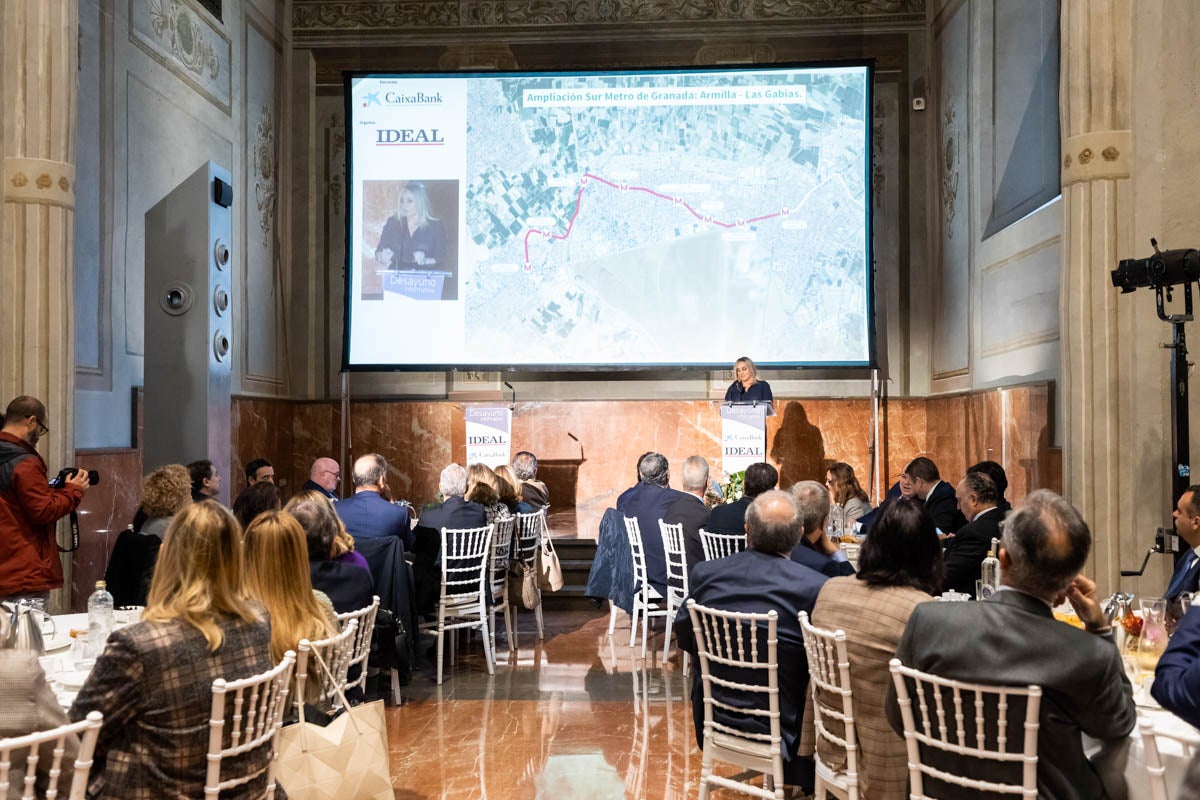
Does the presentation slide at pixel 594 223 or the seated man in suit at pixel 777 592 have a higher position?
the presentation slide at pixel 594 223

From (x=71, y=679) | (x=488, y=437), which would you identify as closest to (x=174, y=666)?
(x=71, y=679)

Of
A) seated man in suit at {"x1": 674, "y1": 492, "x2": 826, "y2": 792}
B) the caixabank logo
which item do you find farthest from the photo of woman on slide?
seated man in suit at {"x1": 674, "y1": 492, "x2": 826, "y2": 792}

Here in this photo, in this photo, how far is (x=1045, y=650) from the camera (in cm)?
218

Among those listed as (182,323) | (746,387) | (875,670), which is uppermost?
(182,323)

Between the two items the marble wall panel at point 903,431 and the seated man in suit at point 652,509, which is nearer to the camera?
the seated man in suit at point 652,509

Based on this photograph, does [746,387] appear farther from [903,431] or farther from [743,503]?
[743,503]

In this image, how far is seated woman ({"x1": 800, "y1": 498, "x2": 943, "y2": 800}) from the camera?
9.07 ft

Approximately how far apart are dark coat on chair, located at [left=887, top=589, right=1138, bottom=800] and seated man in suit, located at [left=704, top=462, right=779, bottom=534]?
3198 millimetres

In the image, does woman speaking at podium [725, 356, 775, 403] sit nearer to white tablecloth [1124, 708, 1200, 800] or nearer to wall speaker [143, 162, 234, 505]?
wall speaker [143, 162, 234, 505]

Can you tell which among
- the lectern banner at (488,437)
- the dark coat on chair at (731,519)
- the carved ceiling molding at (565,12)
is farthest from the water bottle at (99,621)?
A: the carved ceiling molding at (565,12)

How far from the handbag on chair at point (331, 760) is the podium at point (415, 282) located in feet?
22.8

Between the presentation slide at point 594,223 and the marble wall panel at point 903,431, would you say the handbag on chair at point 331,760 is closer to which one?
the presentation slide at point 594,223

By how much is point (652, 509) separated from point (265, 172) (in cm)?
548

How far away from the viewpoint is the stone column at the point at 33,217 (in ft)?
18.1
